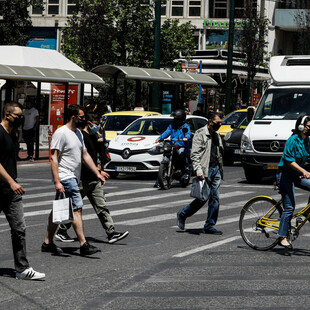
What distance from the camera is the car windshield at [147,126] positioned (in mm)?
21047

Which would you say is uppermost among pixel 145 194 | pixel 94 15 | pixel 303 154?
pixel 94 15

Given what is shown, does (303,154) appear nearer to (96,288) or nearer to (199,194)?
(199,194)

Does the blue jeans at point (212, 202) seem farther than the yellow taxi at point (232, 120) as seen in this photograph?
No

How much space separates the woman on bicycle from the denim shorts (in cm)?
235

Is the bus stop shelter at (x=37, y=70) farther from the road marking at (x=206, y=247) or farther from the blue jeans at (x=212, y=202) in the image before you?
the road marking at (x=206, y=247)

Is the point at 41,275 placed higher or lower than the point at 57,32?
lower

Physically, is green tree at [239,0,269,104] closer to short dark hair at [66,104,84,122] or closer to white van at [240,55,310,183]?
white van at [240,55,310,183]

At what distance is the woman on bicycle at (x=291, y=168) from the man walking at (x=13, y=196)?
310 centimetres

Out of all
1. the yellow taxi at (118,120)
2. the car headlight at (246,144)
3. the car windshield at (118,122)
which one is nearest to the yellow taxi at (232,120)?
the yellow taxi at (118,120)

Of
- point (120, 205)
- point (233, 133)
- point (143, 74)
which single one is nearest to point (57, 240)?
point (120, 205)

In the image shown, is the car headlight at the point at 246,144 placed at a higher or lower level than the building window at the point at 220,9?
lower

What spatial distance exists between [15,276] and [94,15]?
37598 millimetres

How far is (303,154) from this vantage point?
995 cm

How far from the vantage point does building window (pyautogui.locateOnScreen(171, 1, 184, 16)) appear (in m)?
64.9
